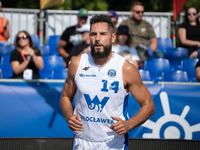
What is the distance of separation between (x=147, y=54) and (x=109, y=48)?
414 cm

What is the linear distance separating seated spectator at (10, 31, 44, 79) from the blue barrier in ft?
2.70

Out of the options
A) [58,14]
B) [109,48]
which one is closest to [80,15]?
[58,14]

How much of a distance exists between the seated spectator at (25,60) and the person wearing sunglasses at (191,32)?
11.1 ft

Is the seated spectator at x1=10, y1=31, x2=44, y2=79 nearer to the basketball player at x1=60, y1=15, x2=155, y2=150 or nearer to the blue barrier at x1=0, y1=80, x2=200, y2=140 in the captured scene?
the blue barrier at x1=0, y1=80, x2=200, y2=140

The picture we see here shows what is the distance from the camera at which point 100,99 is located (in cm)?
282

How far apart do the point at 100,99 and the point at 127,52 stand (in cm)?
353

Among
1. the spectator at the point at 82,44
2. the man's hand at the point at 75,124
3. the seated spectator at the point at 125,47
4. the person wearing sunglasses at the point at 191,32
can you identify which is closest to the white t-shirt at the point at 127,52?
the seated spectator at the point at 125,47

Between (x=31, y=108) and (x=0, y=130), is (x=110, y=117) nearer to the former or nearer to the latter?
(x=31, y=108)

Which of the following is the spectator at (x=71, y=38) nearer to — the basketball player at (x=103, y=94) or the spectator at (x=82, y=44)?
the spectator at (x=82, y=44)

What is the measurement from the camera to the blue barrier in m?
4.55

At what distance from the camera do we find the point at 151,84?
15.4ft

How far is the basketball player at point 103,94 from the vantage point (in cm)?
282

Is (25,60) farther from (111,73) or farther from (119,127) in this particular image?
(119,127)

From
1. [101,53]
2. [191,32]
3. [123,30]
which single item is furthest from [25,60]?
[191,32]
